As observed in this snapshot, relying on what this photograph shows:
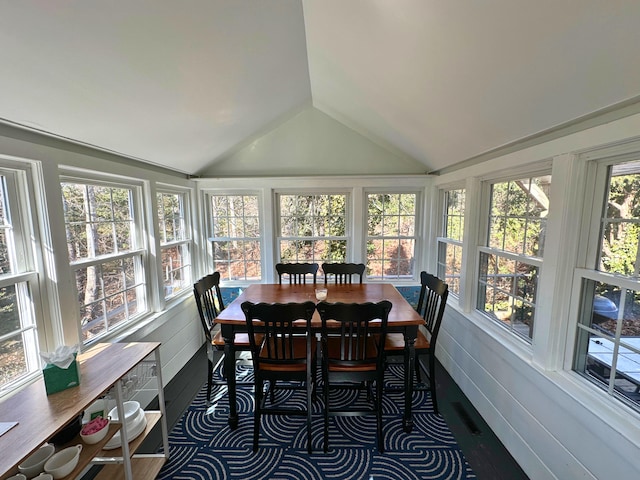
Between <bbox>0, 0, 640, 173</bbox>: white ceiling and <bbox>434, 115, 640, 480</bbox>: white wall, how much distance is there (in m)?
0.17

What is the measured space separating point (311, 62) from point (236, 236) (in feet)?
7.38

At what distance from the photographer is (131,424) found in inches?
64.6

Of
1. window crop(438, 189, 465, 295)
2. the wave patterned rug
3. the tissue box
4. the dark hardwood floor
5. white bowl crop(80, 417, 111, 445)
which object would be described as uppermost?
window crop(438, 189, 465, 295)

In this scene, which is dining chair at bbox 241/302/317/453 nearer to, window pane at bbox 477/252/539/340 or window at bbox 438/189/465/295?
window pane at bbox 477/252/539/340

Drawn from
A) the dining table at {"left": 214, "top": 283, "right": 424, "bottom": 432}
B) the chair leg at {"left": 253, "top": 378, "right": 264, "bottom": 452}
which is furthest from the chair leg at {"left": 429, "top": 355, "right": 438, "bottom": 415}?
the chair leg at {"left": 253, "top": 378, "right": 264, "bottom": 452}

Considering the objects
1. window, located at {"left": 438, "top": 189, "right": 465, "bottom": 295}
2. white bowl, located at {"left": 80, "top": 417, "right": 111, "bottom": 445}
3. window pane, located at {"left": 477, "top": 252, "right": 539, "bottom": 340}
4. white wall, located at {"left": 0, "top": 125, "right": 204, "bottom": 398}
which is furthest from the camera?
window, located at {"left": 438, "top": 189, "right": 465, "bottom": 295}

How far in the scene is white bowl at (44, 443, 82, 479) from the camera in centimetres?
118

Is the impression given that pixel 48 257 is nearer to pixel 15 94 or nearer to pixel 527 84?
pixel 15 94

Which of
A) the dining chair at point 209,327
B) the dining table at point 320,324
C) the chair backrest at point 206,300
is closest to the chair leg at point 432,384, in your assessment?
the dining table at point 320,324

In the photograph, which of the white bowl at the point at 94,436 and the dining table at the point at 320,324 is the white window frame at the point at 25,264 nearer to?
the white bowl at the point at 94,436

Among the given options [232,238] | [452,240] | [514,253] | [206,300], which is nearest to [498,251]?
[514,253]

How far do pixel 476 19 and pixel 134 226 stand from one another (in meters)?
2.78

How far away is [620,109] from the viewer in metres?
1.15

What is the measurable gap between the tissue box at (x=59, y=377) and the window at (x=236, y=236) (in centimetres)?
228
